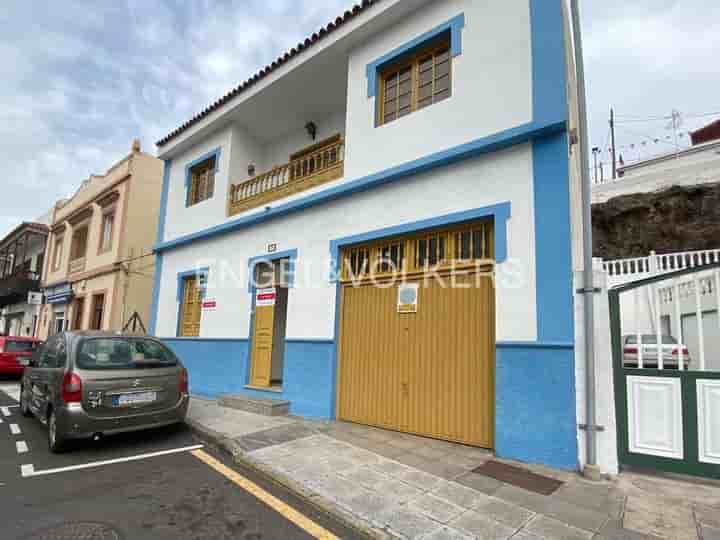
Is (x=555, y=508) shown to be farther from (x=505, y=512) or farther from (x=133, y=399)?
(x=133, y=399)

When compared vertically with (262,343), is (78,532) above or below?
below

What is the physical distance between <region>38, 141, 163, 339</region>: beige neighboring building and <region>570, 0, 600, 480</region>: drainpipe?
1372cm

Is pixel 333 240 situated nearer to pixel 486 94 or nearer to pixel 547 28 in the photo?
pixel 486 94

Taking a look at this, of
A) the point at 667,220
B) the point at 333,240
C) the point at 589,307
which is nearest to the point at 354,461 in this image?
the point at 589,307

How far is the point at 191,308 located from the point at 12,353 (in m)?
6.77

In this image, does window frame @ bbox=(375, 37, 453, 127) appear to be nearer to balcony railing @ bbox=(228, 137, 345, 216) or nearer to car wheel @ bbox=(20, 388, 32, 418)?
balcony railing @ bbox=(228, 137, 345, 216)

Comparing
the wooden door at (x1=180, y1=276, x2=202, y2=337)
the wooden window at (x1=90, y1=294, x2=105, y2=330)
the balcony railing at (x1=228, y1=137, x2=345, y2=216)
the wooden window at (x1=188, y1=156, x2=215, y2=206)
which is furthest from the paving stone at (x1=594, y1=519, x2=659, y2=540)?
the wooden window at (x1=90, y1=294, x2=105, y2=330)

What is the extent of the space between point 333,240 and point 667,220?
18.0 metres

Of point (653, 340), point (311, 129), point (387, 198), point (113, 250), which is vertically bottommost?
point (653, 340)

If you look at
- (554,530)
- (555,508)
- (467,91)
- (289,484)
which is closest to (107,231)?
(467,91)

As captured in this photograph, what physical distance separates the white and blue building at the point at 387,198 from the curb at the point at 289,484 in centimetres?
174

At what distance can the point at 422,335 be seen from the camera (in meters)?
5.74

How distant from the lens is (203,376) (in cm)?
926

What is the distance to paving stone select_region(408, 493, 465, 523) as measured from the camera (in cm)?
330
